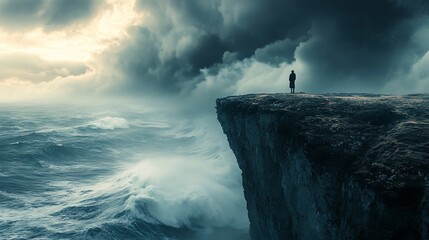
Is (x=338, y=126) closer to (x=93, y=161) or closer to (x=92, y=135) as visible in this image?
(x=93, y=161)

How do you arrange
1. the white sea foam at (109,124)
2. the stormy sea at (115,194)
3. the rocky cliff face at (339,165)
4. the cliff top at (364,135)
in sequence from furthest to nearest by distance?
the white sea foam at (109,124), the stormy sea at (115,194), the cliff top at (364,135), the rocky cliff face at (339,165)

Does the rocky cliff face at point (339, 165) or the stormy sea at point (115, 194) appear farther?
the stormy sea at point (115, 194)

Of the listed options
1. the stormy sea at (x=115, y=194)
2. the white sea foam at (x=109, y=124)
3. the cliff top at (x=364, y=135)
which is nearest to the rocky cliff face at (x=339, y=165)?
the cliff top at (x=364, y=135)

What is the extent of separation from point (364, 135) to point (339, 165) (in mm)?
2879

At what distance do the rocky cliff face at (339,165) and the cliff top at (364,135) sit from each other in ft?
0.12

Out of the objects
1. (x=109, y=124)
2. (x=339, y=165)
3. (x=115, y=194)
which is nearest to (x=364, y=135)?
(x=339, y=165)

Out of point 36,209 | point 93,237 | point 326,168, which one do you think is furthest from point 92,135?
point 326,168

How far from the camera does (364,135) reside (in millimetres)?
18609

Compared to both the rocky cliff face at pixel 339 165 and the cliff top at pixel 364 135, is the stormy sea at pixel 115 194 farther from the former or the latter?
the cliff top at pixel 364 135

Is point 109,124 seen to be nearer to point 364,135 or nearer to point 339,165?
point 364,135

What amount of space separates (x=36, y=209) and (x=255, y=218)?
3382 cm

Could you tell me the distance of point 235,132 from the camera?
3475 cm

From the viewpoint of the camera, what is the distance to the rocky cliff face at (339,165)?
1315 centimetres

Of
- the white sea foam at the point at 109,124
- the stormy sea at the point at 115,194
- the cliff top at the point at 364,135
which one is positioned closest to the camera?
the cliff top at the point at 364,135
